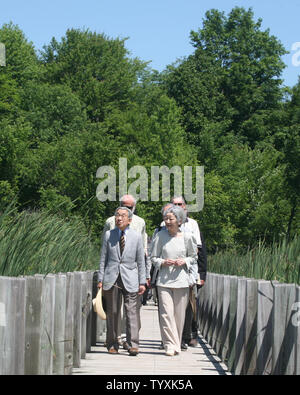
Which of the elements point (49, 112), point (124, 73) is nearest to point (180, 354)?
point (49, 112)

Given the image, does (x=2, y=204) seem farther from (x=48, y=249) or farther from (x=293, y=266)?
(x=293, y=266)

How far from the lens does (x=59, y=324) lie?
353 inches

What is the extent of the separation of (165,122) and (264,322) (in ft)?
150

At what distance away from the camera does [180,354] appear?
1209cm

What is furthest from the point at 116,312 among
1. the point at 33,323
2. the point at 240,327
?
the point at 33,323

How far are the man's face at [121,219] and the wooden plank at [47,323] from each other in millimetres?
3695

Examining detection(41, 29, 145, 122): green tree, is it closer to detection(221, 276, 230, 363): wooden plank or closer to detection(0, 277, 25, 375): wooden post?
detection(221, 276, 230, 363): wooden plank

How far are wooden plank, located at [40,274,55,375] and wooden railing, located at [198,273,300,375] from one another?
1.86 metres

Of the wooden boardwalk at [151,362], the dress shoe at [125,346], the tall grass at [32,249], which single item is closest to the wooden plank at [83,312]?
the wooden boardwalk at [151,362]

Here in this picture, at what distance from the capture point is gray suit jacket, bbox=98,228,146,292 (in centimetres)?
1199

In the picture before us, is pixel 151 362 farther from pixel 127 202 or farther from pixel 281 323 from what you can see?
pixel 281 323

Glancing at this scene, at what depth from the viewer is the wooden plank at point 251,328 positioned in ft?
28.5

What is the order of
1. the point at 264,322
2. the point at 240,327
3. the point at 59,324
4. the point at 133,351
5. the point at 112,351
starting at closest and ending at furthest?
the point at 264,322 < the point at 59,324 < the point at 240,327 < the point at 133,351 < the point at 112,351

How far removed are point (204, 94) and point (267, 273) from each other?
5790 centimetres
